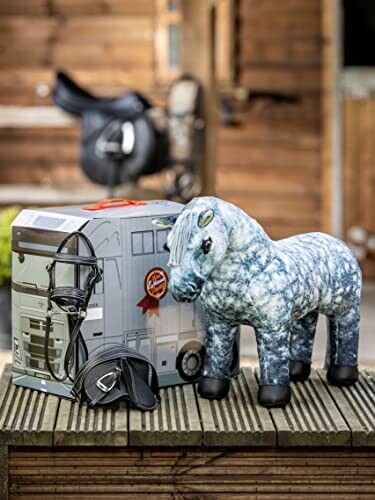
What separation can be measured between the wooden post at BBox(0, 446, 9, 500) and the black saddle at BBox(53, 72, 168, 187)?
3303mm

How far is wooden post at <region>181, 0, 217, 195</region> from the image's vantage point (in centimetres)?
536

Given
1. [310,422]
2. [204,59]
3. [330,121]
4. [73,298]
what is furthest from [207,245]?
[330,121]

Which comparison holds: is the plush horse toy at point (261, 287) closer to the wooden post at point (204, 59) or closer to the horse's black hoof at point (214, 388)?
the horse's black hoof at point (214, 388)

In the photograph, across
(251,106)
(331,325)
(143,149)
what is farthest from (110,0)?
(331,325)

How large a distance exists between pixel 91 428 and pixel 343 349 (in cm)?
67

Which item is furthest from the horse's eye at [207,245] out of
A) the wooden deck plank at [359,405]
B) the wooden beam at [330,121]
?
the wooden beam at [330,121]

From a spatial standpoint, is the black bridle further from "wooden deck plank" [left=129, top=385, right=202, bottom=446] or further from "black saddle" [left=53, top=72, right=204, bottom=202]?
"black saddle" [left=53, top=72, right=204, bottom=202]

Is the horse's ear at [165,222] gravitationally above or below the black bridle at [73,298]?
above

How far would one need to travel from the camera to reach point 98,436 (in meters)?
2.22

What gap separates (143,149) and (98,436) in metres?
3.41

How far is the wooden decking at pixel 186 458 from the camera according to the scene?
2227 millimetres

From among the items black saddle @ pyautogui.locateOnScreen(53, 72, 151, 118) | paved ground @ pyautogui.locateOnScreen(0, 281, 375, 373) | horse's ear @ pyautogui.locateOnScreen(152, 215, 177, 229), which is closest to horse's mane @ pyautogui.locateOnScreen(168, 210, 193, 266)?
horse's ear @ pyautogui.locateOnScreen(152, 215, 177, 229)

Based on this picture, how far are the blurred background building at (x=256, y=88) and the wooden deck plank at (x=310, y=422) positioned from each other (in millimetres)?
4897

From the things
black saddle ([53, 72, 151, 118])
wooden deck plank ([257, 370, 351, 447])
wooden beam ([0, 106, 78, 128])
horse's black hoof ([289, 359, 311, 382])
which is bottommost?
wooden deck plank ([257, 370, 351, 447])
